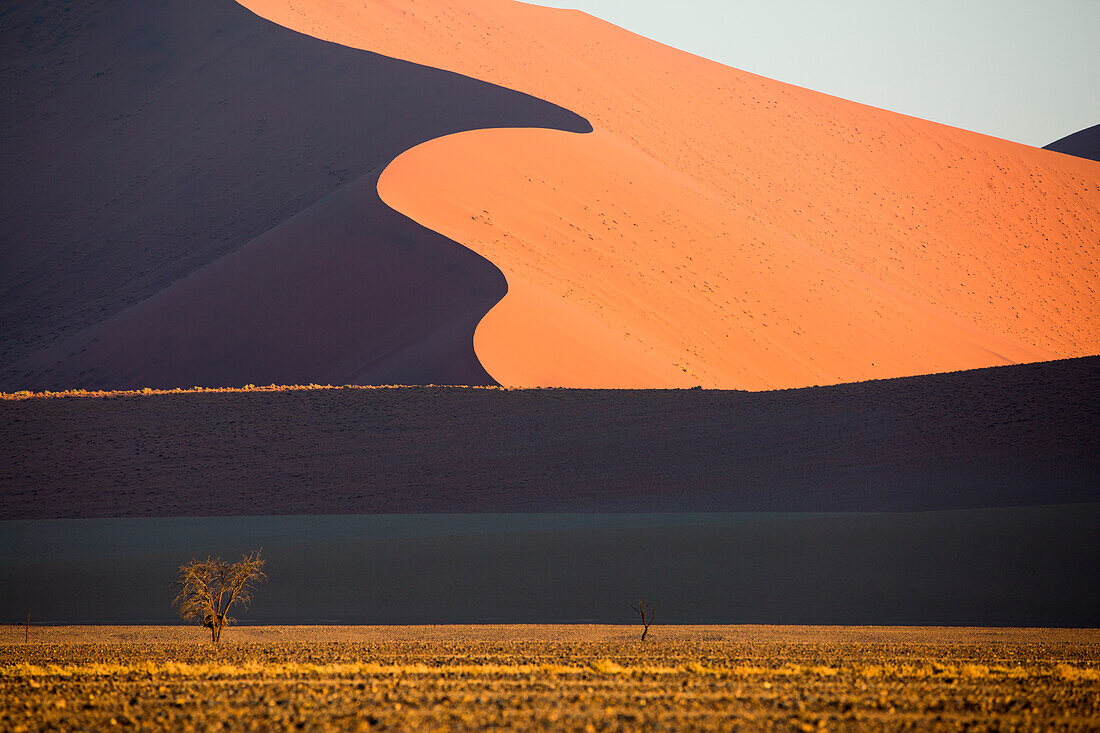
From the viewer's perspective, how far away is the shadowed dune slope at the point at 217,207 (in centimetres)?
3312

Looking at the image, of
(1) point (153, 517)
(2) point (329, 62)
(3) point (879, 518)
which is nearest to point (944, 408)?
(3) point (879, 518)

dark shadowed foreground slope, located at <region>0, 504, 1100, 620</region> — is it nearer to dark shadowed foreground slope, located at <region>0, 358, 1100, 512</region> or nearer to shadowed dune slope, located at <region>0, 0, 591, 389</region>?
dark shadowed foreground slope, located at <region>0, 358, 1100, 512</region>

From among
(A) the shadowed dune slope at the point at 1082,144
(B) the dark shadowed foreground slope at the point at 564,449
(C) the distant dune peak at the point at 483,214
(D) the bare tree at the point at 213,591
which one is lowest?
(D) the bare tree at the point at 213,591

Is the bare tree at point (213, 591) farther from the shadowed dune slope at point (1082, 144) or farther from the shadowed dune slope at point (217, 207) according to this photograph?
the shadowed dune slope at point (1082, 144)

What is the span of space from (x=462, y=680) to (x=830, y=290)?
3861 centimetres

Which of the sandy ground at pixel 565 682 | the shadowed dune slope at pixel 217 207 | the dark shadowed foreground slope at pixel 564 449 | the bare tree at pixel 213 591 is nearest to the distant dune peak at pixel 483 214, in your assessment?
the shadowed dune slope at pixel 217 207

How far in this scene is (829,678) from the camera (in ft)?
29.7

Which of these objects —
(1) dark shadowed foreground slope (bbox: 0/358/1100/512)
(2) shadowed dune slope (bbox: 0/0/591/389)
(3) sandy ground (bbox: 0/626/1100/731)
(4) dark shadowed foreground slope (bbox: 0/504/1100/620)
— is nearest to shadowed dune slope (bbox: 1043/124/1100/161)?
(2) shadowed dune slope (bbox: 0/0/591/389)

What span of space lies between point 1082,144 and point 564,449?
3614 inches

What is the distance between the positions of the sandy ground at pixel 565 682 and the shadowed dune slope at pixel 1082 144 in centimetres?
9422

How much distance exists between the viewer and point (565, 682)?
8.80 metres

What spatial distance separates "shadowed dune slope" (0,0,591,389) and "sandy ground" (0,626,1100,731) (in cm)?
1635

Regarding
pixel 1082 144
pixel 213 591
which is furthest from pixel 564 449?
pixel 1082 144

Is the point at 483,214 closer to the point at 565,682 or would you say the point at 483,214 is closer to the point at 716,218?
the point at 716,218
